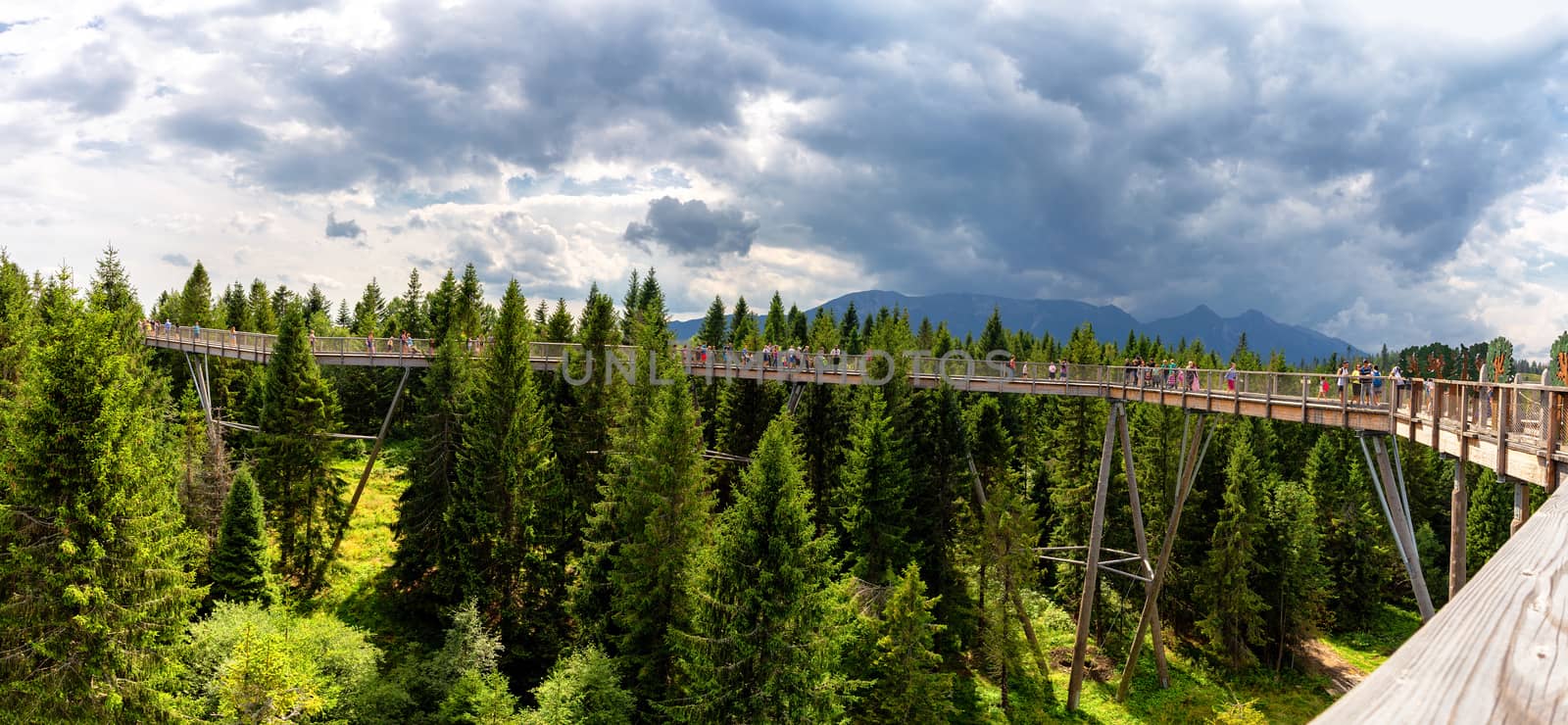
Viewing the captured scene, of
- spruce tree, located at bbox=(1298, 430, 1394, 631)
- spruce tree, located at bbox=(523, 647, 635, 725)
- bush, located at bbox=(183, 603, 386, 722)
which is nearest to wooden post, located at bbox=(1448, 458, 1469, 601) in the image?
spruce tree, located at bbox=(523, 647, 635, 725)

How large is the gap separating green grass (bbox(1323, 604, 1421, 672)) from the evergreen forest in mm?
289

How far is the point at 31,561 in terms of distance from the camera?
17703mm

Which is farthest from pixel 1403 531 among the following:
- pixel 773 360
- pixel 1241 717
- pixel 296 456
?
pixel 296 456

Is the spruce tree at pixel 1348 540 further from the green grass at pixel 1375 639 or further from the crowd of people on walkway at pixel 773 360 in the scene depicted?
the crowd of people on walkway at pixel 773 360

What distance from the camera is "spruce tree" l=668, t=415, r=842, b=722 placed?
22859mm

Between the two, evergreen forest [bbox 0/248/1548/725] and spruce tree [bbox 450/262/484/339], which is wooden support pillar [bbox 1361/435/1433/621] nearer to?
evergreen forest [bbox 0/248/1548/725]

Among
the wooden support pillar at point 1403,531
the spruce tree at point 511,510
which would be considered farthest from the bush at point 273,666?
the wooden support pillar at point 1403,531

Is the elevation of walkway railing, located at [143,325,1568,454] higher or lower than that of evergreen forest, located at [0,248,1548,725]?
higher

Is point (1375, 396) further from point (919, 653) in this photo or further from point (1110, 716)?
point (1110, 716)

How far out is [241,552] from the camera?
3058 centimetres

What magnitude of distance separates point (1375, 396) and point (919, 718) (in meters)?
17.1

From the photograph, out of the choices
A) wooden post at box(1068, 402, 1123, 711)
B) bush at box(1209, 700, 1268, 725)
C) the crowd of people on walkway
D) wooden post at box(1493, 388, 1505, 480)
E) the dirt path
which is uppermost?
the crowd of people on walkway

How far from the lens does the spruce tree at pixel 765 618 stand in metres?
22.9

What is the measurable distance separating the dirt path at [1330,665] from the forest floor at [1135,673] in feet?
0.18
